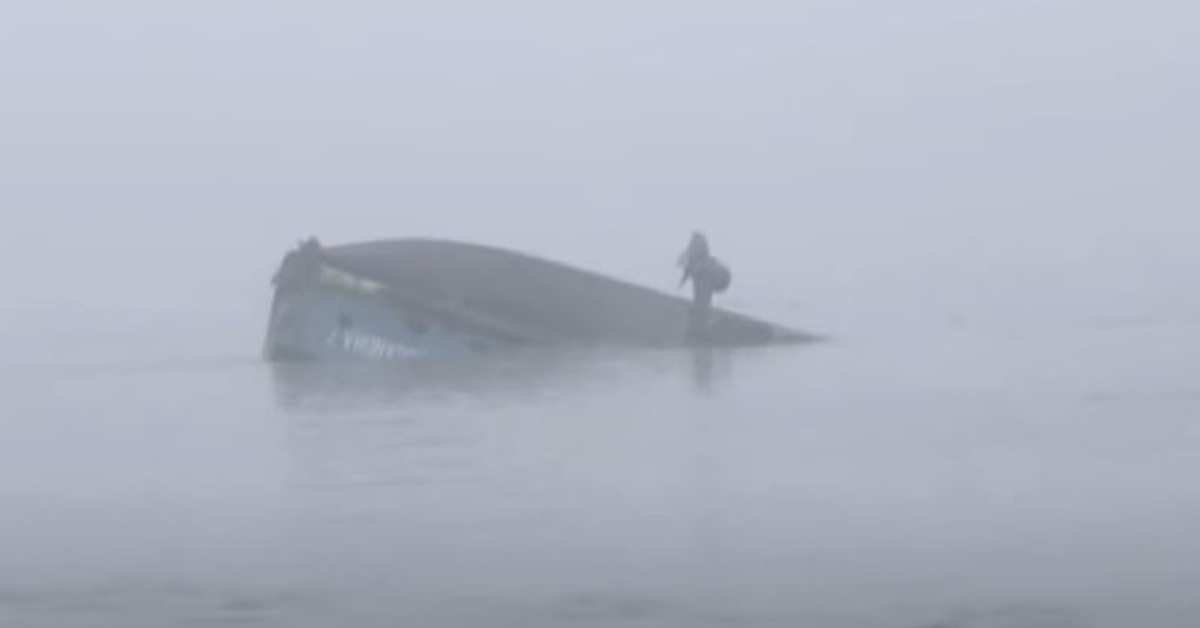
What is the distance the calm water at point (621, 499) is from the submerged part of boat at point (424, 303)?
0.94 meters

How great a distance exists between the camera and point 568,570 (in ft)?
34.6

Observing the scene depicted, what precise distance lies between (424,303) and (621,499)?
448 inches

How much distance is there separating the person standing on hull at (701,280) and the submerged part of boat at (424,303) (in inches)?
31.4

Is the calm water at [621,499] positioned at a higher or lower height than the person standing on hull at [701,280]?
lower

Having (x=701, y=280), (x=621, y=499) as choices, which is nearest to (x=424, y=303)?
(x=701, y=280)

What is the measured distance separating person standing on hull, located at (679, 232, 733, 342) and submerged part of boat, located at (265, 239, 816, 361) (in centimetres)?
80

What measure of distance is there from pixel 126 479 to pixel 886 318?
2142cm

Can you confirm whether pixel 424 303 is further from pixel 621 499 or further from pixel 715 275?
pixel 621 499

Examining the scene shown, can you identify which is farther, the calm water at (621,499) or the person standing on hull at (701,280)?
the person standing on hull at (701,280)

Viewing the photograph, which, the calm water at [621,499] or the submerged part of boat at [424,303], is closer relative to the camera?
the calm water at [621,499]

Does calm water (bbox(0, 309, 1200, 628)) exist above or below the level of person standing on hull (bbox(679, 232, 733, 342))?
below

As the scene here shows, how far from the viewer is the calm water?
9672mm

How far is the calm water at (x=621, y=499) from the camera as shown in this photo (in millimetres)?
9672

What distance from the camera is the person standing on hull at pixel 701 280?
25.5 meters
